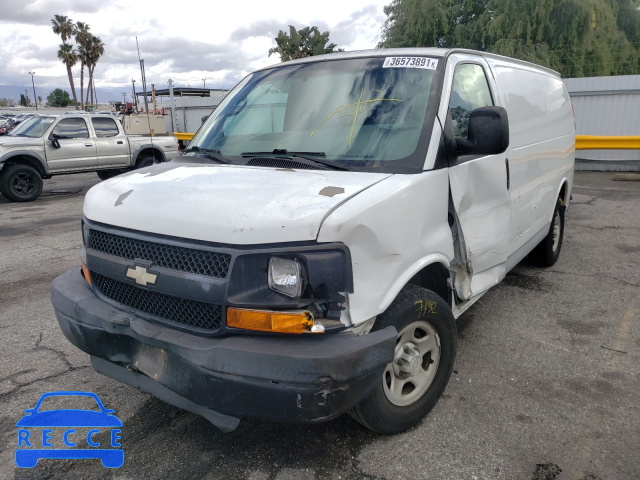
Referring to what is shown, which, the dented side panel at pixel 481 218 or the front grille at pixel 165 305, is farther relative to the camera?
the dented side panel at pixel 481 218

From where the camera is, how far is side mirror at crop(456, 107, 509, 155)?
9.50 ft

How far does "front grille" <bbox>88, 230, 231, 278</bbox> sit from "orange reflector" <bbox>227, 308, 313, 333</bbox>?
0.18 m

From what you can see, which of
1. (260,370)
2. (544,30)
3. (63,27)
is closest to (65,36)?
(63,27)

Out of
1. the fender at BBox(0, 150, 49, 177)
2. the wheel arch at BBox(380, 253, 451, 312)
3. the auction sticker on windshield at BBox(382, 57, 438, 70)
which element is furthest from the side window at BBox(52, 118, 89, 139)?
the wheel arch at BBox(380, 253, 451, 312)

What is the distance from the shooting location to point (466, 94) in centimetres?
343

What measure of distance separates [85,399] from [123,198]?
138 cm

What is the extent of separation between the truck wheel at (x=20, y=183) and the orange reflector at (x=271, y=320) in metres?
11.3

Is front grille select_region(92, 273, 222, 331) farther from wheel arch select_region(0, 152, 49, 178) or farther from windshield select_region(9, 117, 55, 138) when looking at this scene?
windshield select_region(9, 117, 55, 138)

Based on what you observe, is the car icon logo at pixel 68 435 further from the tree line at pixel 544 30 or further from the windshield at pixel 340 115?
the tree line at pixel 544 30

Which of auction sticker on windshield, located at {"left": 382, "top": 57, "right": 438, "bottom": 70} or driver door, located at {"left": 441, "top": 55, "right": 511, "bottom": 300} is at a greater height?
auction sticker on windshield, located at {"left": 382, "top": 57, "right": 438, "bottom": 70}

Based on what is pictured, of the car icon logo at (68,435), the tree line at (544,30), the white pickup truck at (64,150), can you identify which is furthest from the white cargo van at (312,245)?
the tree line at (544,30)

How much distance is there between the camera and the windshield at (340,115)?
2.95 m

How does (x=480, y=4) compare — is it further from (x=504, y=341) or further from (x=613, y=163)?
(x=504, y=341)

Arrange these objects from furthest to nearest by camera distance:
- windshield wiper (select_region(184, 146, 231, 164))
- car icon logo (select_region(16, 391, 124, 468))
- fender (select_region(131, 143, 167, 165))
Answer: fender (select_region(131, 143, 167, 165))
windshield wiper (select_region(184, 146, 231, 164))
car icon logo (select_region(16, 391, 124, 468))
